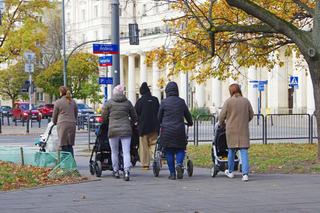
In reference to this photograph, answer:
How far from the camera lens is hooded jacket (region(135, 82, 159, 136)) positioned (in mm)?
16812

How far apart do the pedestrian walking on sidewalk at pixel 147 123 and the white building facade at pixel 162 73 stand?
90.8 ft

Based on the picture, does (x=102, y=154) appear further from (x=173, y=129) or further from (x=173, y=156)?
(x=173, y=129)

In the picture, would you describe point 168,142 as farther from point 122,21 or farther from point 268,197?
point 122,21

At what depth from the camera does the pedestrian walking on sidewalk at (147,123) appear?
55.2 feet

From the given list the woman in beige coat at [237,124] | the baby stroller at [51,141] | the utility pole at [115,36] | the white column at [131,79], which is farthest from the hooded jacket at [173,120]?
the white column at [131,79]

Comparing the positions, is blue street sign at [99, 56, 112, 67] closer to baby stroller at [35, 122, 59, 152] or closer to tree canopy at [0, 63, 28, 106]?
Result: baby stroller at [35, 122, 59, 152]

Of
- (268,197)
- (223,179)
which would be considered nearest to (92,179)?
(223,179)

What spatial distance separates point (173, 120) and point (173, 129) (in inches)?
7.5

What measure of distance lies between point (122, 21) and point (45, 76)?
24.2 m

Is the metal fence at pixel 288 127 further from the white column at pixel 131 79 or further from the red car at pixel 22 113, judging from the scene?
the white column at pixel 131 79

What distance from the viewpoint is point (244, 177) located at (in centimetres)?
1416

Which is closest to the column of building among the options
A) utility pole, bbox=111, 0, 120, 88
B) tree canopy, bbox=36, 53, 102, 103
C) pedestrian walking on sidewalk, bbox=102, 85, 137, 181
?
tree canopy, bbox=36, 53, 102, 103

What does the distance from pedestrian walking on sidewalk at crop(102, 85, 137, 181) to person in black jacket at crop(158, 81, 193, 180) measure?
706 millimetres

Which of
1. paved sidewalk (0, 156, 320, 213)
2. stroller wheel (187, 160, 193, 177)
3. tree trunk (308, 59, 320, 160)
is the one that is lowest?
paved sidewalk (0, 156, 320, 213)
